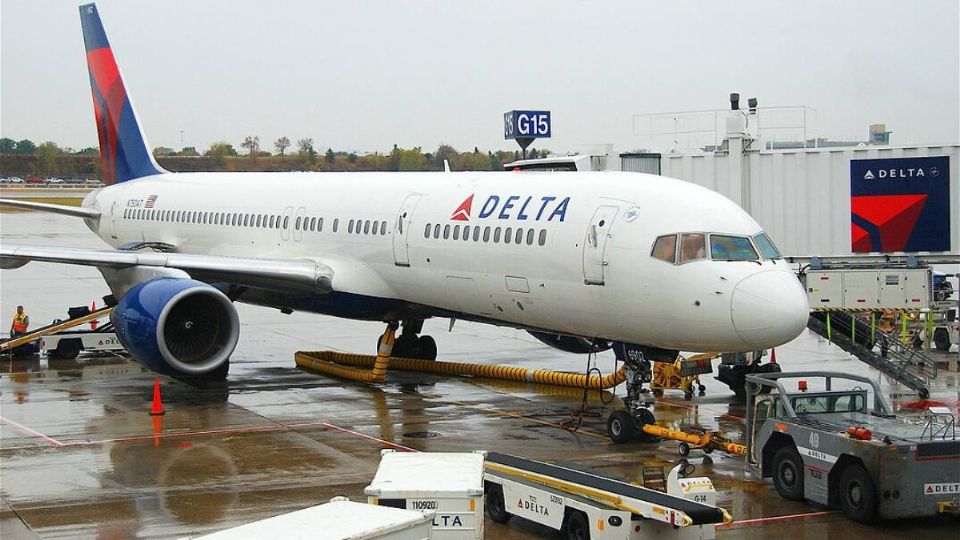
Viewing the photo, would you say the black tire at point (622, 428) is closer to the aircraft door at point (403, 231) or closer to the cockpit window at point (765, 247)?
the cockpit window at point (765, 247)

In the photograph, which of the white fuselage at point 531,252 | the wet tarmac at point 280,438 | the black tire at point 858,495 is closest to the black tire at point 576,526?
A: the wet tarmac at point 280,438

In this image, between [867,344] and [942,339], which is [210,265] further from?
[942,339]

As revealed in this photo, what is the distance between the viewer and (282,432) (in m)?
17.6

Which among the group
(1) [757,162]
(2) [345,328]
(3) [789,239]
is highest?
(1) [757,162]

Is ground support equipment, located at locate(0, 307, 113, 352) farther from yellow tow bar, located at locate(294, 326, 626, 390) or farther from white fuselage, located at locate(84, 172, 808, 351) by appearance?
yellow tow bar, located at locate(294, 326, 626, 390)

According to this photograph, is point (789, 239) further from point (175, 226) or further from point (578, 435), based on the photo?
point (175, 226)

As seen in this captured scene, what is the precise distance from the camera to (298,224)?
23.5 meters

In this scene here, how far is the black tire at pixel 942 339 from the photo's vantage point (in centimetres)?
2719

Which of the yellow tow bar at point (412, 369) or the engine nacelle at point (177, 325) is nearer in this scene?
the engine nacelle at point (177, 325)

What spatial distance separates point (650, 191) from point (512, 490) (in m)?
5.81

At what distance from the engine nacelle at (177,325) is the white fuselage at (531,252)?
2361 millimetres

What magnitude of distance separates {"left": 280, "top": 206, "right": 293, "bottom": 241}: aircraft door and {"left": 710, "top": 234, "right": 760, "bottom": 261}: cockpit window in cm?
1041

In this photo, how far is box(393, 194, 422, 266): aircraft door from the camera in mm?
20203

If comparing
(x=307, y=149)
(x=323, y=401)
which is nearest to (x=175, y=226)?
(x=323, y=401)
